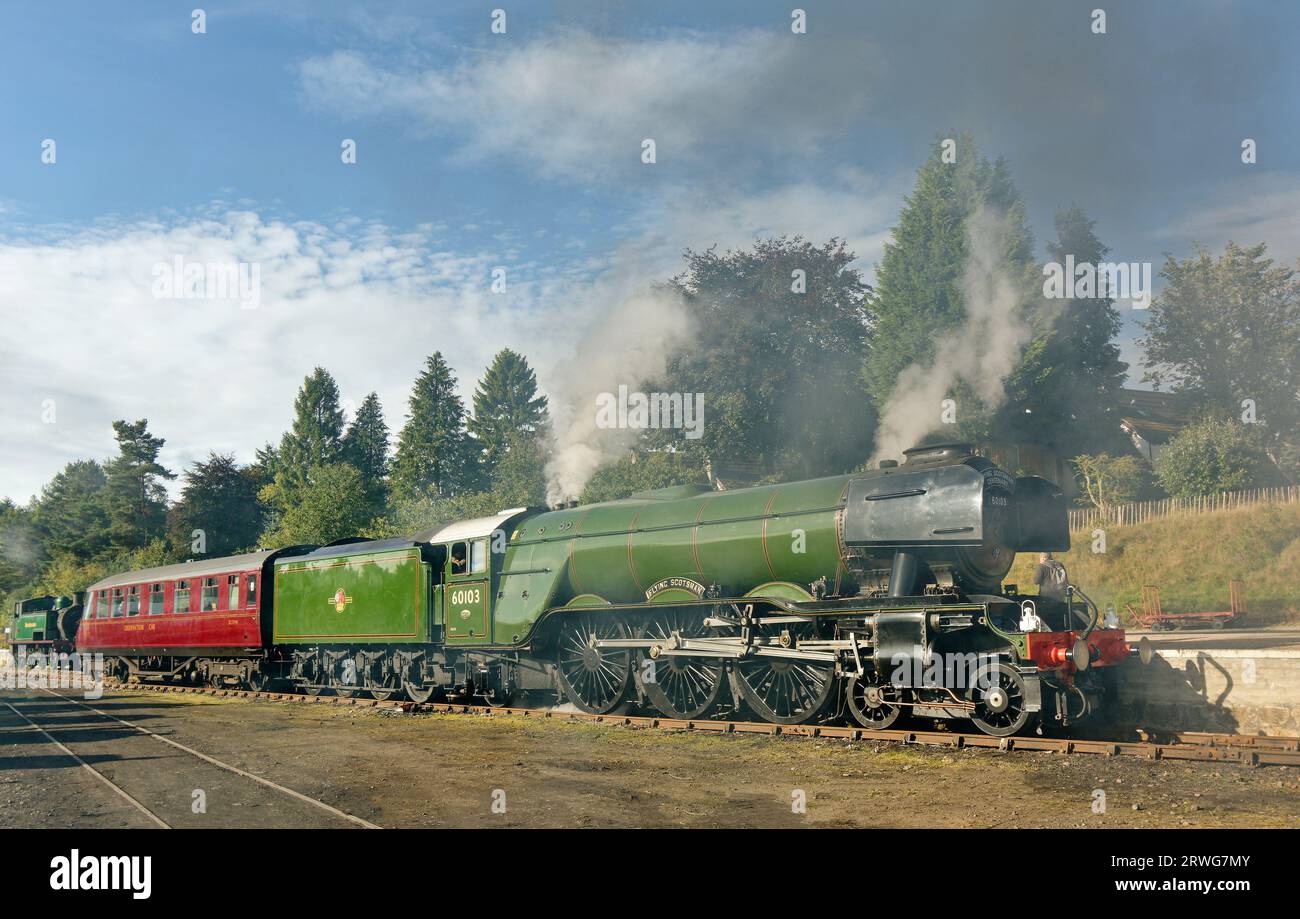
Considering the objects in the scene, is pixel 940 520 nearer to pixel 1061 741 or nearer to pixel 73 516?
pixel 1061 741

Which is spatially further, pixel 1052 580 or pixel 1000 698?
pixel 1052 580

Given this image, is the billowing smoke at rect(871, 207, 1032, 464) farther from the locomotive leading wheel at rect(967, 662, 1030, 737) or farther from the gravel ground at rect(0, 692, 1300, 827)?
the gravel ground at rect(0, 692, 1300, 827)

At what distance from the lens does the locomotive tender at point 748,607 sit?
12539 mm

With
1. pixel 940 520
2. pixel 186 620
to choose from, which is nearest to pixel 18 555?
pixel 186 620

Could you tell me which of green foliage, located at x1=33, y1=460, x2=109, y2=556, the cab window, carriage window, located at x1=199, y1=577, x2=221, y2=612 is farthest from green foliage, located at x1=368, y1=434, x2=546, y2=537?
green foliage, located at x1=33, y1=460, x2=109, y2=556

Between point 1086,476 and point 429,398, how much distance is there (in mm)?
61570

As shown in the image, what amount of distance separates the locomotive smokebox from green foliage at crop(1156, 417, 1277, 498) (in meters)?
26.3

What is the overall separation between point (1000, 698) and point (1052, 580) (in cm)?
224

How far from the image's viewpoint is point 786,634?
46.5 feet

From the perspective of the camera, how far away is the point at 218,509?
2894 inches

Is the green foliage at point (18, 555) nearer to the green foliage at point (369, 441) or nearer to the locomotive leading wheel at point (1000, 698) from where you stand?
the green foliage at point (369, 441)

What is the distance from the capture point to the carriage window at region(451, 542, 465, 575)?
1990 centimetres
